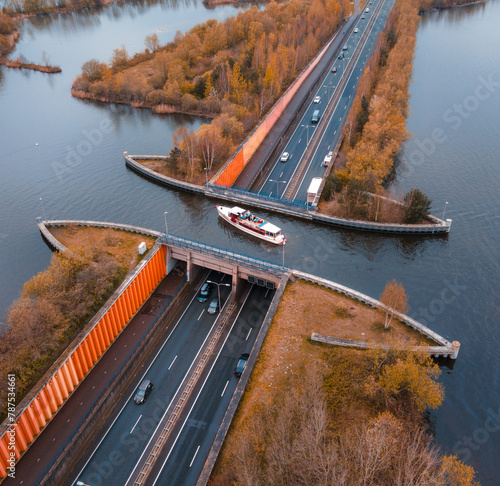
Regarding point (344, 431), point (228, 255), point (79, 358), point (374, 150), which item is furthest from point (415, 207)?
point (79, 358)

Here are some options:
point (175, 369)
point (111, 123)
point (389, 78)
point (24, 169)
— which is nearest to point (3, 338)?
point (175, 369)

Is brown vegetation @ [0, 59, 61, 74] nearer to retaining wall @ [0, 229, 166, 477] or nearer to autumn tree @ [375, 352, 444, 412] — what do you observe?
retaining wall @ [0, 229, 166, 477]

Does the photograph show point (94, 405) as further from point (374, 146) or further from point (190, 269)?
point (374, 146)

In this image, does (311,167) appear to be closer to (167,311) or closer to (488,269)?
(488,269)

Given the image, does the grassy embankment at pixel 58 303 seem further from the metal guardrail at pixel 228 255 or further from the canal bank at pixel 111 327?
the metal guardrail at pixel 228 255

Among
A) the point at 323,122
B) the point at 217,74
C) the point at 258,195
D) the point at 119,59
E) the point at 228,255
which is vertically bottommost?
the point at 323,122
